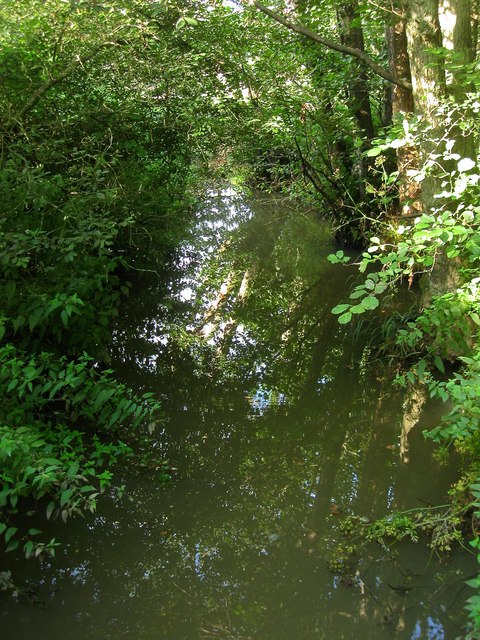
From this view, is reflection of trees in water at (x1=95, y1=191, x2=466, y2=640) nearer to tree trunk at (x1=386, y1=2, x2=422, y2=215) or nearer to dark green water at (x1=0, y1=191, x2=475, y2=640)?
dark green water at (x1=0, y1=191, x2=475, y2=640)

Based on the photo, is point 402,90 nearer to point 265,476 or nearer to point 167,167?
point 167,167

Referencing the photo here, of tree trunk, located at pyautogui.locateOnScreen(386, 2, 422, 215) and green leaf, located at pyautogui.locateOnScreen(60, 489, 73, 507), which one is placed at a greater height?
tree trunk, located at pyautogui.locateOnScreen(386, 2, 422, 215)

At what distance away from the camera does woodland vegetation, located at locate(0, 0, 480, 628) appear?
341 cm

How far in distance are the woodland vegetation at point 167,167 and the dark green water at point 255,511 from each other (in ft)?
1.11

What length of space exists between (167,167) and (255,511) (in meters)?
5.47

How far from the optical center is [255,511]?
3957mm

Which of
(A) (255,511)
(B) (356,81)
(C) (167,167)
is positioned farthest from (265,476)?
(B) (356,81)

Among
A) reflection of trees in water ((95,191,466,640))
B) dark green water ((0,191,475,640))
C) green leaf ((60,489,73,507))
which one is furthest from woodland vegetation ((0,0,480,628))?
reflection of trees in water ((95,191,466,640))

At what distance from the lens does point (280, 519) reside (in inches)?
153

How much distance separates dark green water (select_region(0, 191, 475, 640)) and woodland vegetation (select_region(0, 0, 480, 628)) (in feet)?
1.11

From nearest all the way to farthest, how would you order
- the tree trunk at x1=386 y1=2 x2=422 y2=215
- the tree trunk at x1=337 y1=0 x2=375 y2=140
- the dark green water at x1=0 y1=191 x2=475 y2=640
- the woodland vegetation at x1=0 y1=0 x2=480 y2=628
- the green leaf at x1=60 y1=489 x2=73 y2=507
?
the green leaf at x1=60 y1=489 x2=73 y2=507 → the dark green water at x1=0 y1=191 x2=475 y2=640 → the woodland vegetation at x1=0 y1=0 x2=480 y2=628 → the tree trunk at x1=386 y1=2 x2=422 y2=215 → the tree trunk at x1=337 y1=0 x2=375 y2=140

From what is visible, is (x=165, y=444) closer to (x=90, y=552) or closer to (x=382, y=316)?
(x=90, y=552)

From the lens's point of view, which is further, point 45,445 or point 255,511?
point 255,511

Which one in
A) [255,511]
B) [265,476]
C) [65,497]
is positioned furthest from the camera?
[265,476]
